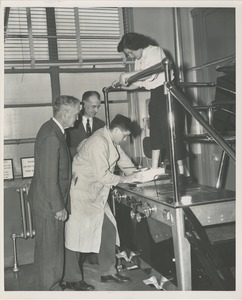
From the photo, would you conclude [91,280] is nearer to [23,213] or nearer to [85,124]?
[23,213]

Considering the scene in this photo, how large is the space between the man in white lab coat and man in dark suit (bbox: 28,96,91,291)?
223 millimetres

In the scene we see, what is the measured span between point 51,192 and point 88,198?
1.58 feet

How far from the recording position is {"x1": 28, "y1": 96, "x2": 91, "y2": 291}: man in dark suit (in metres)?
2.37

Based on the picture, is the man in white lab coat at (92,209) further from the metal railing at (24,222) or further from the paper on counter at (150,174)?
the metal railing at (24,222)

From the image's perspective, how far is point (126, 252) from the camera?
9.36 ft

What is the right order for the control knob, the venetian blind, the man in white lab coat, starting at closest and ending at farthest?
the control knob → the man in white lab coat → the venetian blind

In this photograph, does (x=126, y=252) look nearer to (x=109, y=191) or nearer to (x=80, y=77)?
(x=109, y=191)

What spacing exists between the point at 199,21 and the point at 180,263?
157 inches

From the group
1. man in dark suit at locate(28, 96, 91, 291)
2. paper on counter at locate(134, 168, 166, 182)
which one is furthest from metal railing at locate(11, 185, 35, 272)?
paper on counter at locate(134, 168, 166, 182)

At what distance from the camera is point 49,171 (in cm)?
235

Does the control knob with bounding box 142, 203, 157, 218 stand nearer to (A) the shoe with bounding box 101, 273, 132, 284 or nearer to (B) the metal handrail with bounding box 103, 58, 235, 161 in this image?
(B) the metal handrail with bounding box 103, 58, 235, 161

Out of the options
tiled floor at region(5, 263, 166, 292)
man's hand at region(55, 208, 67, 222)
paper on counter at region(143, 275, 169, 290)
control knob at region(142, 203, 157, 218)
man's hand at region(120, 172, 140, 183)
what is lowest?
tiled floor at region(5, 263, 166, 292)

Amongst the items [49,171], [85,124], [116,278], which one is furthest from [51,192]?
[85,124]

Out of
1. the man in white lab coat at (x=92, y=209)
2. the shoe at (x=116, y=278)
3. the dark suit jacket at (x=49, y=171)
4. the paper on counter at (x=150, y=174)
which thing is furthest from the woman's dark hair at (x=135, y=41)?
the shoe at (x=116, y=278)
